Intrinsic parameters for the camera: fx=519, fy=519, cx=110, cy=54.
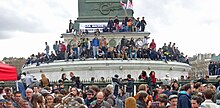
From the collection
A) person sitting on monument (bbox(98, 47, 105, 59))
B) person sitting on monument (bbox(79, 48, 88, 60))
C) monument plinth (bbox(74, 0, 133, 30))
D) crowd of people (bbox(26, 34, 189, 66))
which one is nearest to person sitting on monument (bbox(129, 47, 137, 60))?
crowd of people (bbox(26, 34, 189, 66))

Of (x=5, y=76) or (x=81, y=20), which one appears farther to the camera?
(x=81, y=20)

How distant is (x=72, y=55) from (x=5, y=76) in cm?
2475

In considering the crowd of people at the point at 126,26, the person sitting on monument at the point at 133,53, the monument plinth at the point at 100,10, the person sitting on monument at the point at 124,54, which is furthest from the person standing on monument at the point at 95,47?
the monument plinth at the point at 100,10

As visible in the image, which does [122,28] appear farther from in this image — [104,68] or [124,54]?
[104,68]

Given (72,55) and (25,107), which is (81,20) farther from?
(25,107)

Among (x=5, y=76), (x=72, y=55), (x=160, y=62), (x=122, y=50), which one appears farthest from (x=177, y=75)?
(x=5, y=76)

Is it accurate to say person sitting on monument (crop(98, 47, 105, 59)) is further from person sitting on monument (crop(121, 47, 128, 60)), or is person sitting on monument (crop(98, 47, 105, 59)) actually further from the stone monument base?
person sitting on monument (crop(121, 47, 128, 60))

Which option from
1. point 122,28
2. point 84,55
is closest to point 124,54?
point 84,55

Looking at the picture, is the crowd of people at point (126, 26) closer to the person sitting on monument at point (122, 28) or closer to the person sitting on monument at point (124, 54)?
the person sitting on monument at point (122, 28)

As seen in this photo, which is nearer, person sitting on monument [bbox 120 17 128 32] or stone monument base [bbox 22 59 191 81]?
stone monument base [bbox 22 59 191 81]

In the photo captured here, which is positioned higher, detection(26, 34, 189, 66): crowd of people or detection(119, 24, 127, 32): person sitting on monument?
detection(119, 24, 127, 32): person sitting on monument

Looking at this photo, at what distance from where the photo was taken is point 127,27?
149 ft

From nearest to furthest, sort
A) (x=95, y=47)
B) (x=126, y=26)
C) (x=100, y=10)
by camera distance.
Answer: (x=95, y=47), (x=126, y=26), (x=100, y=10)

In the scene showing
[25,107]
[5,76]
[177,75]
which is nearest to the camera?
[25,107]
